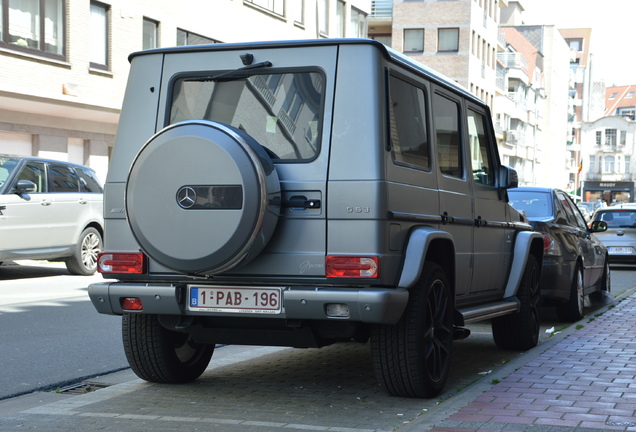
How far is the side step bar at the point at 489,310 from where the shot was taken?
23.6 feet

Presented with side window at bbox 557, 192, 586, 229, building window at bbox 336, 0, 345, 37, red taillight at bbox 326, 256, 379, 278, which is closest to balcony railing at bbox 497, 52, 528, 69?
building window at bbox 336, 0, 345, 37

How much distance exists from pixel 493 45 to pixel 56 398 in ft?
245

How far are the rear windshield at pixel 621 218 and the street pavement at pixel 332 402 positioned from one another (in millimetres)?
16341

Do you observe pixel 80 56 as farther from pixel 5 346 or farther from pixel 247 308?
pixel 247 308

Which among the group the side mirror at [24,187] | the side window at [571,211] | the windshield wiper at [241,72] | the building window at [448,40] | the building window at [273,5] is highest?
the building window at [448,40]

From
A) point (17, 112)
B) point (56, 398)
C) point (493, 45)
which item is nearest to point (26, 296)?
point (56, 398)

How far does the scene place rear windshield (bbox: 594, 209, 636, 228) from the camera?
78.5 ft

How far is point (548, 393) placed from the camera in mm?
6508

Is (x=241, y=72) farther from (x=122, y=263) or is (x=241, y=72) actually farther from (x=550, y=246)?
(x=550, y=246)

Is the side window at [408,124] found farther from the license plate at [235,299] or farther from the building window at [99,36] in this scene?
the building window at [99,36]

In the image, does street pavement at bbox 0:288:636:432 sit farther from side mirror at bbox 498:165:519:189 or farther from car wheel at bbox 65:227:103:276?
car wheel at bbox 65:227:103:276

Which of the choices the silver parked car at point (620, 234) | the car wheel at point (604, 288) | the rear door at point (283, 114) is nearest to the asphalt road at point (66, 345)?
the car wheel at point (604, 288)

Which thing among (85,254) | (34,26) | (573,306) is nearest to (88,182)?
(85,254)

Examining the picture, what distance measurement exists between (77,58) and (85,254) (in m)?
11.3
